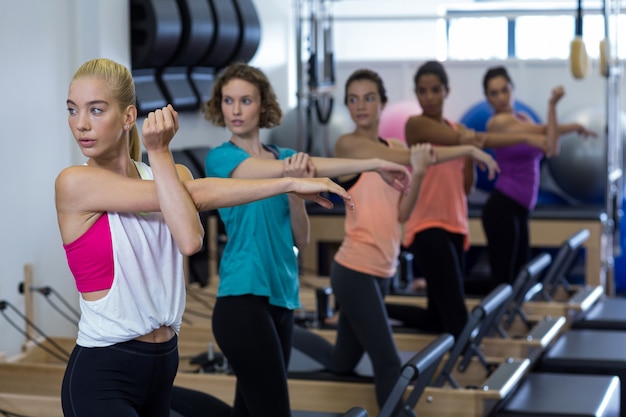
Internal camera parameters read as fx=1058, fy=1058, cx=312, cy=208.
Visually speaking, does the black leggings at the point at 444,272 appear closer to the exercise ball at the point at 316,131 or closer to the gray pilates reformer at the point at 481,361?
the gray pilates reformer at the point at 481,361

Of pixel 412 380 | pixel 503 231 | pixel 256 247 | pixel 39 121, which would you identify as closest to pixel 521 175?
pixel 503 231

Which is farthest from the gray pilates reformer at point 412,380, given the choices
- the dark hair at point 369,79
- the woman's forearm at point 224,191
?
the woman's forearm at point 224,191

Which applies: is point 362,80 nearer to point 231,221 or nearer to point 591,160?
point 231,221

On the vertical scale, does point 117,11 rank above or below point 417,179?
above

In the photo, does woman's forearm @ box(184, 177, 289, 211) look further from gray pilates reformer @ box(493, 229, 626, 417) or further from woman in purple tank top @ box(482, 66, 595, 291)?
woman in purple tank top @ box(482, 66, 595, 291)

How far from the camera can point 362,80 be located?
4.03m

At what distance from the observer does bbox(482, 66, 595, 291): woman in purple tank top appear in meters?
5.71

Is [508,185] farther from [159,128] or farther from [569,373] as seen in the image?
[159,128]

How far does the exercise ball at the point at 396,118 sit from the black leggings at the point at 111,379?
5.34 m

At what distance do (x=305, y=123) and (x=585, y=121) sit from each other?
207 cm

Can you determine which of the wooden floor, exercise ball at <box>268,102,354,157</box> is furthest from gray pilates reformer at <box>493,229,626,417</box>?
exercise ball at <box>268,102,354,157</box>

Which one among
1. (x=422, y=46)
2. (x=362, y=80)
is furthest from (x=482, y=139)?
(x=422, y=46)

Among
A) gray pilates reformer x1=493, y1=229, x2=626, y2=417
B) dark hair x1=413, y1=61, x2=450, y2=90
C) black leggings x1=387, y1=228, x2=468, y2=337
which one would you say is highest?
dark hair x1=413, y1=61, x2=450, y2=90

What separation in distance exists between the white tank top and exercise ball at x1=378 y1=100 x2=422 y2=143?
5.28 meters
